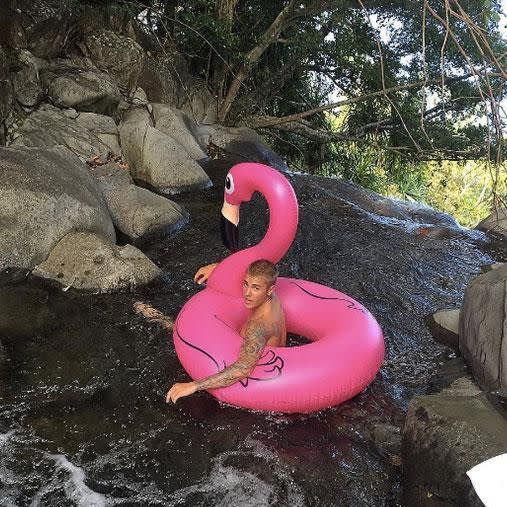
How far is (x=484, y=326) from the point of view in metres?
3.69

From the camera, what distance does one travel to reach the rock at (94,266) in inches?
188

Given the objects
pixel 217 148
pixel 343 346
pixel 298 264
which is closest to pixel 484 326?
pixel 343 346

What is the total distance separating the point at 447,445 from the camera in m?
2.55

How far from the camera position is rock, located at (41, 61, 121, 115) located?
8078mm

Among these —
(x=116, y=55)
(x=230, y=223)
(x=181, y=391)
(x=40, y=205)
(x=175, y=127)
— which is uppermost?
(x=116, y=55)

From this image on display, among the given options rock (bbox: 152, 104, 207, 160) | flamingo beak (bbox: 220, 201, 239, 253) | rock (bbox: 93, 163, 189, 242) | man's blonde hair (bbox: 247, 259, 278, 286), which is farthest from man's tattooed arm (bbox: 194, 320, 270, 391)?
rock (bbox: 152, 104, 207, 160)

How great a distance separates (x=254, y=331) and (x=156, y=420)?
0.75 m

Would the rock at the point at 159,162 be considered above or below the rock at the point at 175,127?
below

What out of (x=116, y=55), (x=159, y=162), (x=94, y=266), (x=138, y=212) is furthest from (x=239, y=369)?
(x=116, y=55)

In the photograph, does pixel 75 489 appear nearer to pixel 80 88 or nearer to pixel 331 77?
pixel 80 88

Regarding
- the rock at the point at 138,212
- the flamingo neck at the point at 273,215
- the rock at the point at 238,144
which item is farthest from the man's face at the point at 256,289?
the rock at the point at 238,144

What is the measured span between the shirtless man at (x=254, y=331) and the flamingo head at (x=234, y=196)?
23.7 inches

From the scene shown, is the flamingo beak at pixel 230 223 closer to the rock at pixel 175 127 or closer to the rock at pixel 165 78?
the rock at pixel 175 127

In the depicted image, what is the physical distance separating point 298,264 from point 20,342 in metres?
2.82
